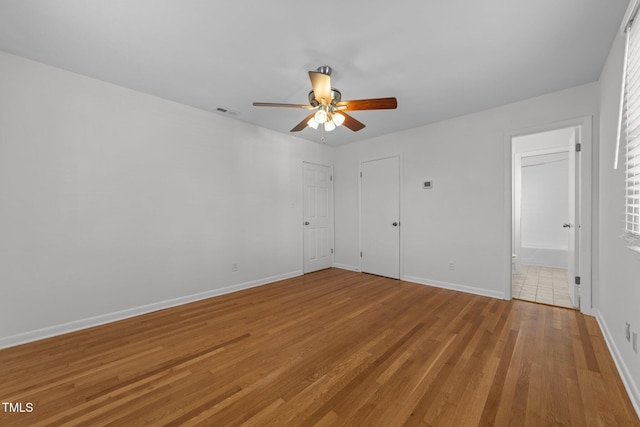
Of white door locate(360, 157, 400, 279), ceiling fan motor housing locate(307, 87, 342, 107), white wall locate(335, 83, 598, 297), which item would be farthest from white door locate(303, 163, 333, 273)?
ceiling fan motor housing locate(307, 87, 342, 107)

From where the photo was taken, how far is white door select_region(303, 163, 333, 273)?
485cm

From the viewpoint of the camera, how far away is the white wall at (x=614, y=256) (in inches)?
63.3

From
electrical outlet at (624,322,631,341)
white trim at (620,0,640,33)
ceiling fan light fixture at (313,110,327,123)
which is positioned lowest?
electrical outlet at (624,322,631,341)

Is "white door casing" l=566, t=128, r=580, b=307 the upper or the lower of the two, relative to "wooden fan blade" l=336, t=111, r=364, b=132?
lower

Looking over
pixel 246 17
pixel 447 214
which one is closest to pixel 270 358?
pixel 246 17

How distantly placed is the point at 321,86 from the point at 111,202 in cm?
253

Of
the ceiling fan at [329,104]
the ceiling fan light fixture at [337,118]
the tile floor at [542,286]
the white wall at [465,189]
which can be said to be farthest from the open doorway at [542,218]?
the ceiling fan light fixture at [337,118]

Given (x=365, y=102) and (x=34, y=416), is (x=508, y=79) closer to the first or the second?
(x=365, y=102)

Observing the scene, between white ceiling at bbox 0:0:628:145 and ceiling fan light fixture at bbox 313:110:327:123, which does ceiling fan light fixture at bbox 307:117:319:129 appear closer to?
ceiling fan light fixture at bbox 313:110:327:123

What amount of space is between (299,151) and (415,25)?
3.03 m

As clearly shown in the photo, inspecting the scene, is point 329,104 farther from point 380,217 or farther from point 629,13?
point 380,217

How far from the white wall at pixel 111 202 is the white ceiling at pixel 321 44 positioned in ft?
1.26

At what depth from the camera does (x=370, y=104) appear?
7.72ft

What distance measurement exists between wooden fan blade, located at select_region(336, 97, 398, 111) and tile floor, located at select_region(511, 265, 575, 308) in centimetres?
308
